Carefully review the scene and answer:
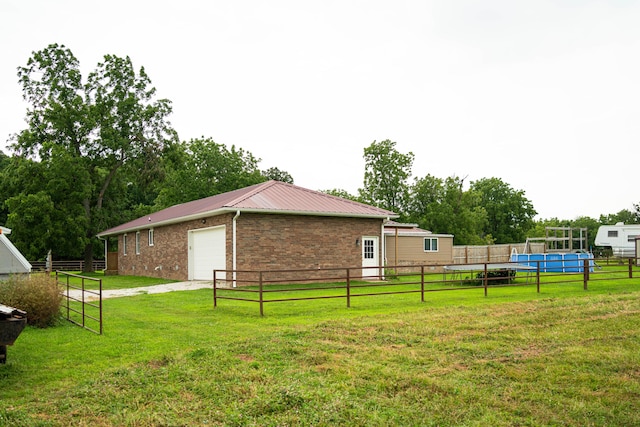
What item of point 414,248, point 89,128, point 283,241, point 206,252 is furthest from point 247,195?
point 89,128

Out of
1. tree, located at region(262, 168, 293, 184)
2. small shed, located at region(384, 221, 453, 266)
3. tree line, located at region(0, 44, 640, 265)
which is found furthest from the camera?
tree, located at region(262, 168, 293, 184)

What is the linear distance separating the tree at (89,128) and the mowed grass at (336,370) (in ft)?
87.7

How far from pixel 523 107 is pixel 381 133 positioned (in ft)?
75.2

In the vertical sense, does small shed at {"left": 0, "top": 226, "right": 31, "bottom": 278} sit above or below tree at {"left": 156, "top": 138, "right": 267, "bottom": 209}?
below

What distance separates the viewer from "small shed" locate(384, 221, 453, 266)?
90.6ft

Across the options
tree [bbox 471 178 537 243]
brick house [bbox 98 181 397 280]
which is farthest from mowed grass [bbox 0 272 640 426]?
tree [bbox 471 178 537 243]

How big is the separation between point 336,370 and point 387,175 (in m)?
38.0

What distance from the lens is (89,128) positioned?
35969 millimetres

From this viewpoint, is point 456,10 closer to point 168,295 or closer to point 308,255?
point 308,255

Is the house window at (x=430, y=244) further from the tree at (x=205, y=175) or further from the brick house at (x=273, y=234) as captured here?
the tree at (x=205, y=175)

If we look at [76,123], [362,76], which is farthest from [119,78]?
[362,76]

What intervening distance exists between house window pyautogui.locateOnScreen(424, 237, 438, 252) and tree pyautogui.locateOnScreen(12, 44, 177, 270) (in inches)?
819

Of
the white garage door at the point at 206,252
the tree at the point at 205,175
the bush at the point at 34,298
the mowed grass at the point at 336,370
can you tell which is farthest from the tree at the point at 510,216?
the bush at the point at 34,298

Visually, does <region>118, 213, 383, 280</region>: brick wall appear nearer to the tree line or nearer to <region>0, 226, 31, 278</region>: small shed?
<region>0, 226, 31, 278</region>: small shed
